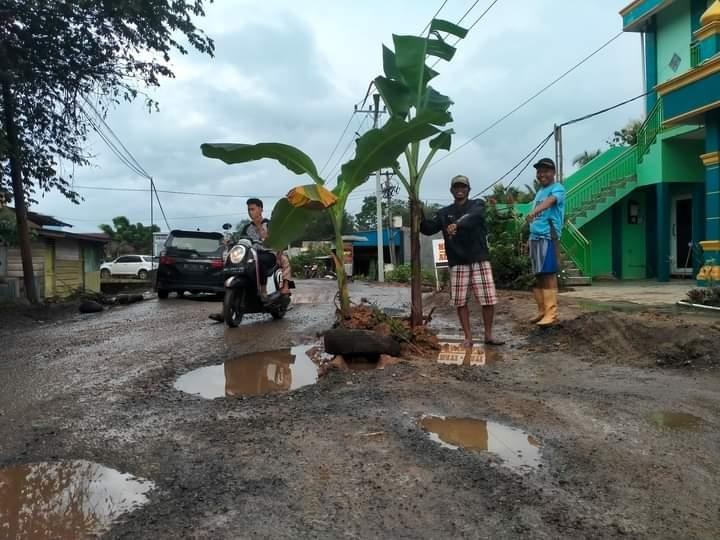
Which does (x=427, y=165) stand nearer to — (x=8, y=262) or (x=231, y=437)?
(x=231, y=437)

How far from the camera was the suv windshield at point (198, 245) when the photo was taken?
13890mm

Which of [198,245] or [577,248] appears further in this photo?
[577,248]

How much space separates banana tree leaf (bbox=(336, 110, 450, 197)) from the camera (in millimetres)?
5203

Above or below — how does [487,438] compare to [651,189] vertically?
below

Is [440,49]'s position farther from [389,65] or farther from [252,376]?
[252,376]

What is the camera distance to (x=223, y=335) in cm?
725

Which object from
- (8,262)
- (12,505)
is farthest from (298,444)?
(8,262)

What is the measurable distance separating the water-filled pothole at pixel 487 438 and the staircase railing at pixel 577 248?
12483mm

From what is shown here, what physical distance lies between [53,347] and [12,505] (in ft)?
14.8

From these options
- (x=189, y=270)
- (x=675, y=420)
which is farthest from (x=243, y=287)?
(x=189, y=270)

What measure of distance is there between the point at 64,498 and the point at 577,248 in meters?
14.7

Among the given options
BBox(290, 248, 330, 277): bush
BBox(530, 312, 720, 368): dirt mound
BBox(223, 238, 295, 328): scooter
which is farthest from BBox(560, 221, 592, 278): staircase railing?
BBox(290, 248, 330, 277): bush

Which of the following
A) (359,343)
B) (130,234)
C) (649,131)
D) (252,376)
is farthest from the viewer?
(130,234)

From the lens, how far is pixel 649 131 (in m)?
15.8
